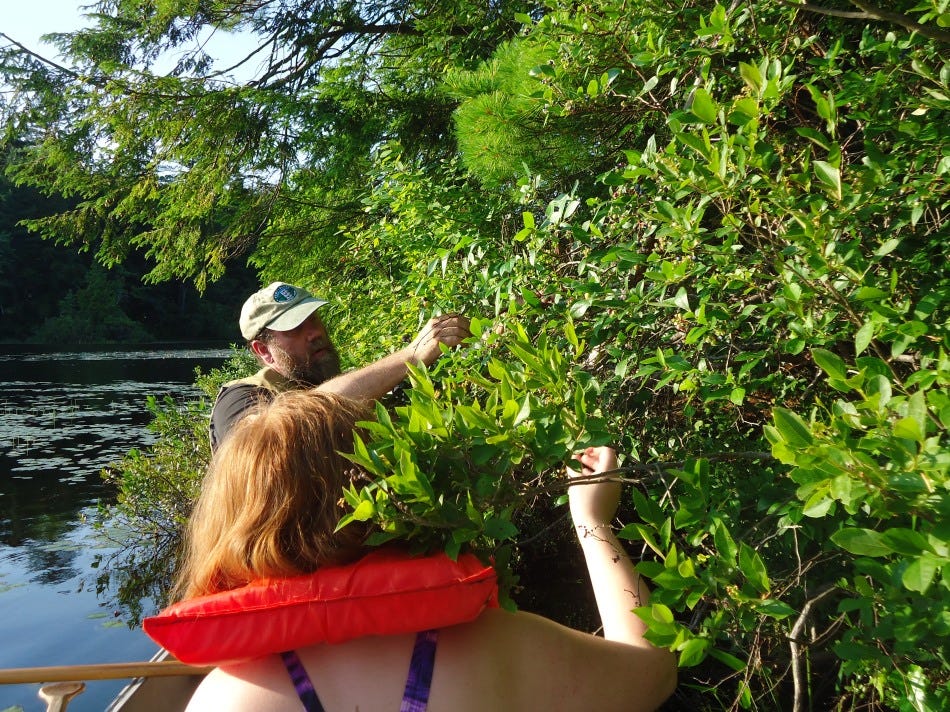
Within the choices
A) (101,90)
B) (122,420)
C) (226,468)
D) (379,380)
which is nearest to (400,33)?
(101,90)

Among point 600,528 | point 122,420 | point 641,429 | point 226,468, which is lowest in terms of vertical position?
point 122,420

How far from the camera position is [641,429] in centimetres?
233

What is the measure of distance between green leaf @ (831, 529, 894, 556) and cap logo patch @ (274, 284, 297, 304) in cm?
309

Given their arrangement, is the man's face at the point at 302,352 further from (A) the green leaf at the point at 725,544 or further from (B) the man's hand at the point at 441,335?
(A) the green leaf at the point at 725,544

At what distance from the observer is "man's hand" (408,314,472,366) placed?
102 inches

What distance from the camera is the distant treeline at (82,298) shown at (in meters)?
47.4

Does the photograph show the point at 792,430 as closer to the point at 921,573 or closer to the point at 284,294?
the point at 921,573

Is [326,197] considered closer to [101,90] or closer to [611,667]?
[101,90]

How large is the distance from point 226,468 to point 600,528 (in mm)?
767

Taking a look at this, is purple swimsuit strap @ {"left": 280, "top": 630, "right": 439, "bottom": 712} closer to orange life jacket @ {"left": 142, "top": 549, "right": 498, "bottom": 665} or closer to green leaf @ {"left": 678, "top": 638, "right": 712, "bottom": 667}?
orange life jacket @ {"left": 142, "top": 549, "right": 498, "bottom": 665}

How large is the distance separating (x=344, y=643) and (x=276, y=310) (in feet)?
8.06

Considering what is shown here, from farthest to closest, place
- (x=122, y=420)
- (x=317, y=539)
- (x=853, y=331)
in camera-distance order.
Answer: (x=122, y=420), (x=853, y=331), (x=317, y=539)

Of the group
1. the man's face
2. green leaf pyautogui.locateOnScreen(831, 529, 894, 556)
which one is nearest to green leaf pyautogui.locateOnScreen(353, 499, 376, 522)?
green leaf pyautogui.locateOnScreen(831, 529, 894, 556)

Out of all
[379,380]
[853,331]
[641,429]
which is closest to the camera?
[853,331]
